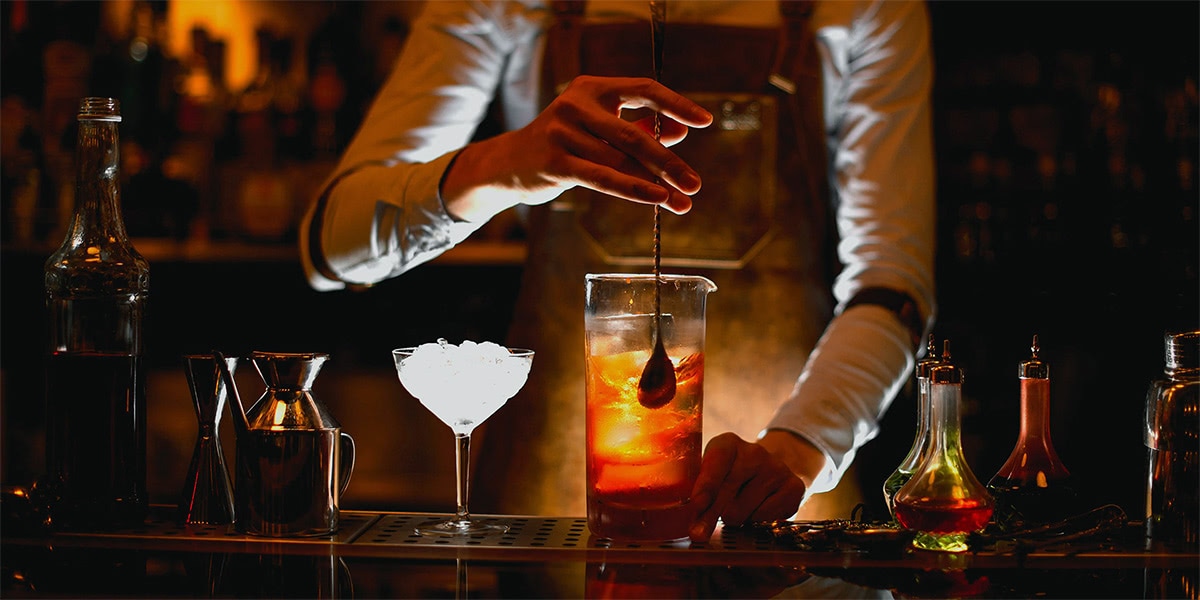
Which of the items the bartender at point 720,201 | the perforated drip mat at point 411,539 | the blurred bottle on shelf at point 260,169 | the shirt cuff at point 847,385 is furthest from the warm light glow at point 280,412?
the blurred bottle on shelf at point 260,169

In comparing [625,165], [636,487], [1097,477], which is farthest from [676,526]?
[1097,477]

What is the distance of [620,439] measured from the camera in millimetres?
982

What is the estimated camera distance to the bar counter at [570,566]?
859 millimetres

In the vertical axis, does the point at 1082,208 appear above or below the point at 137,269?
above

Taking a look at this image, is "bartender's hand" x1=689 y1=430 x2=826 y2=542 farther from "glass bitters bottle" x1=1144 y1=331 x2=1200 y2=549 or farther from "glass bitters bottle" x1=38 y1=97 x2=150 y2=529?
"glass bitters bottle" x1=38 y1=97 x2=150 y2=529

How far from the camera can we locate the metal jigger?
1.07 m

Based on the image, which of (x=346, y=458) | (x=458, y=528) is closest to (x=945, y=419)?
(x=458, y=528)

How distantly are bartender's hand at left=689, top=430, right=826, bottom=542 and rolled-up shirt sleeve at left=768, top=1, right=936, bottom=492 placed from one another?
319 millimetres

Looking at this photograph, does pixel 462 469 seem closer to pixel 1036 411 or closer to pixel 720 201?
pixel 1036 411

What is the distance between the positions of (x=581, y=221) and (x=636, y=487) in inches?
36.6

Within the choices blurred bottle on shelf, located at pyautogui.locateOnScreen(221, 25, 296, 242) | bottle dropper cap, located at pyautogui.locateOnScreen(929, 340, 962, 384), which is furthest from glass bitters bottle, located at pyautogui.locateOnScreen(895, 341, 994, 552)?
blurred bottle on shelf, located at pyautogui.locateOnScreen(221, 25, 296, 242)

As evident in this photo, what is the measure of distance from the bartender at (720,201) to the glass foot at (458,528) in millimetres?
528

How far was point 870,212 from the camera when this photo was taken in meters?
1.69

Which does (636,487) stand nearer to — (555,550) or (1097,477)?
(555,550)
